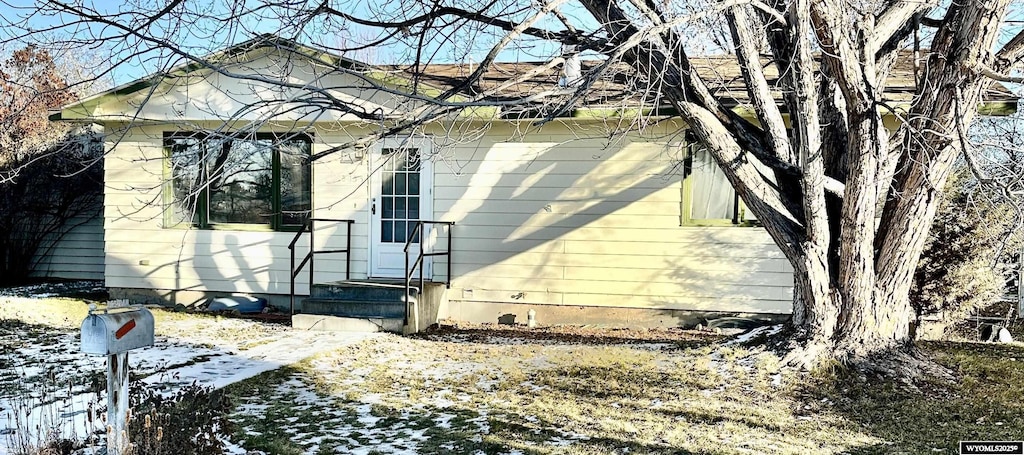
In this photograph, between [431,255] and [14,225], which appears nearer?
[431,255]

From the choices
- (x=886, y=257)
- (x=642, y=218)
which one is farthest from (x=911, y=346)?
(x=642, y=218)

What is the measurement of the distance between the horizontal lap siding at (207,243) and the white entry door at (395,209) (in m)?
0.18

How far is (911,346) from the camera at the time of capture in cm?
645

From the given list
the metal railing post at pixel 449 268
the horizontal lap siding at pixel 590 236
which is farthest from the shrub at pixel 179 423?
the horizontal lap siding at pixel 590 236

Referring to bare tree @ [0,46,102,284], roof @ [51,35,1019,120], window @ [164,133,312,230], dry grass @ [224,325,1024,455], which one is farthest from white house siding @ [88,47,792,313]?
bare tree @ [0,46,102,284]

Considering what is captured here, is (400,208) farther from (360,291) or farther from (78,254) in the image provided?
(78,254)

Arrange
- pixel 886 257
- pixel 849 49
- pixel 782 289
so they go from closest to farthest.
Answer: pixel 849 49 < pixel 886 257 < pixel 782 289

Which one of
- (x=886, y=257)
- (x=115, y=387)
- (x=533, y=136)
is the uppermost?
(x=533, y=136)

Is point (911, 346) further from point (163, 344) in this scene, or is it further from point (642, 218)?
point (163, 344)

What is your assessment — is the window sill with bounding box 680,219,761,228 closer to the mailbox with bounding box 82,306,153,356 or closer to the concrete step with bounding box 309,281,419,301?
the concrete step with bounding box 309,281,419,301

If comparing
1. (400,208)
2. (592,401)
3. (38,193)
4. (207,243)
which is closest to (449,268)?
(400,208)

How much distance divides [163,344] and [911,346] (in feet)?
24.0

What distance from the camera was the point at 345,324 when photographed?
9.41 meters

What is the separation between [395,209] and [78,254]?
8673 millimetres
